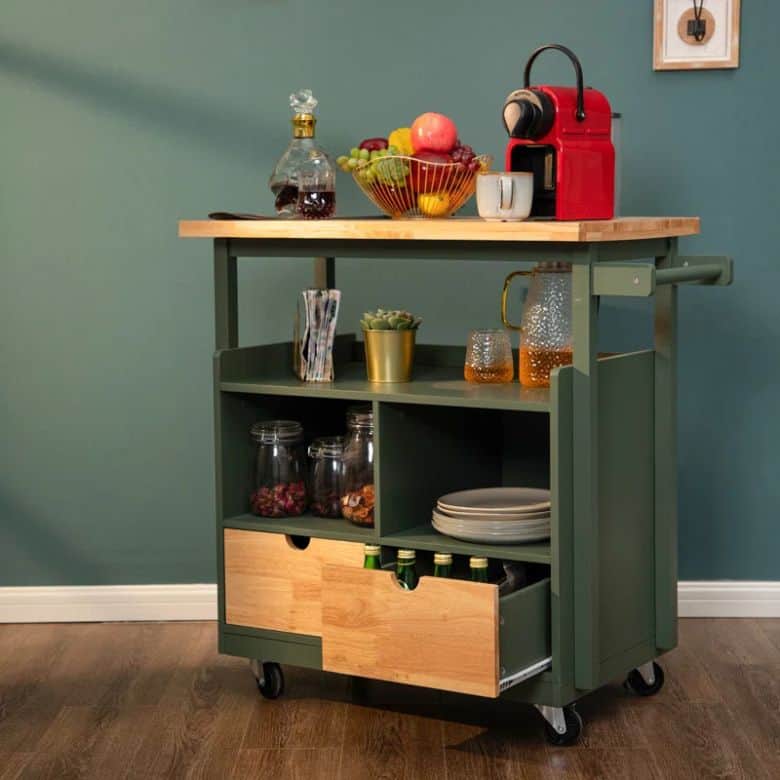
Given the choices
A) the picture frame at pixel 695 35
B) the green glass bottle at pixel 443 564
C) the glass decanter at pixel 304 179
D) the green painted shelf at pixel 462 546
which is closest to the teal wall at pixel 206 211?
the picture frame at pixel 695 35

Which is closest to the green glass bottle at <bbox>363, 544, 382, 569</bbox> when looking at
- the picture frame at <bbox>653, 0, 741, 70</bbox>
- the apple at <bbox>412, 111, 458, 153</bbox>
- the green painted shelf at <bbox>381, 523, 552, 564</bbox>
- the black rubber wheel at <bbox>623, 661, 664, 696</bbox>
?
the green painted shelf at <bbox>381, 523, 552, 564</bbox>

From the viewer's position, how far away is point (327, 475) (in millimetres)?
2854

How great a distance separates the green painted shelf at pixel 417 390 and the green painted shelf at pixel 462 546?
10.1 inches

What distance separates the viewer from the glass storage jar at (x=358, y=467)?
9.08 feet

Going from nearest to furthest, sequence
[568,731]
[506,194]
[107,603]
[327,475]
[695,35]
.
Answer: [506,194], [568,731], [327,475], [695,35], [107,603]

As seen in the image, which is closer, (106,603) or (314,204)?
(314,204)

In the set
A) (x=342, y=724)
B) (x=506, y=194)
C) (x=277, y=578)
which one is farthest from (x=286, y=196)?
(x=342, y=724)

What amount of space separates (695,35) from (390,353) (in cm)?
110

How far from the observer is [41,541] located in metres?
3.53

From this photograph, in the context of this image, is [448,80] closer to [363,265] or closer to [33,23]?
[363,265]

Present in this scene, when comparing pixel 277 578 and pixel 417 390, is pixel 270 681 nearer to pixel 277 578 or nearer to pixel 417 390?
pixel 277 578

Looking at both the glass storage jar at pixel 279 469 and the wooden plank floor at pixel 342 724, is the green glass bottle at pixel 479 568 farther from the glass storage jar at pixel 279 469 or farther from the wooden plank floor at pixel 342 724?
the glass storage jar at pixel 279 469

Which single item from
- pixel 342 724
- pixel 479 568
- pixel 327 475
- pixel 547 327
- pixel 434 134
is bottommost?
pixel 342 724

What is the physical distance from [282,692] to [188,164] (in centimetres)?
127
